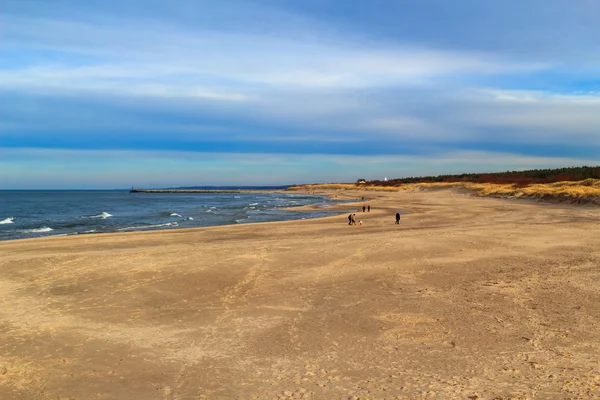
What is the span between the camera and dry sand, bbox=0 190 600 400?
6797 millimetres

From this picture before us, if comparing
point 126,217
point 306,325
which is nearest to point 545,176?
point 126,217

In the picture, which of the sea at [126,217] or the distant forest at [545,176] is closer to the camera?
the sea at [126,217]

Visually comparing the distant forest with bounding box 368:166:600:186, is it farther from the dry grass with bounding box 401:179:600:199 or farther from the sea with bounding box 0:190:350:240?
the sea with bounding box 0:190:350:240

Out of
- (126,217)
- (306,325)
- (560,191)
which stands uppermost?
(560,191)

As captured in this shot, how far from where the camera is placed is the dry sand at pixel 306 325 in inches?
268

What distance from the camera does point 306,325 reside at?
9.54 meters

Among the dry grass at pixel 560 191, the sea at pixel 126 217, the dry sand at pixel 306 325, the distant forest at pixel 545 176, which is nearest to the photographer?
the dry sand at pixel 306 325

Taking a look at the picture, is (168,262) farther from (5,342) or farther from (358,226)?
(358,226)

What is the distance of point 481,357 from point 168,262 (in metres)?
12.4

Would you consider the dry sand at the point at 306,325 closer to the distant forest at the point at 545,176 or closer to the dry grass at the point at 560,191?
the dry grass at the point at 560,191

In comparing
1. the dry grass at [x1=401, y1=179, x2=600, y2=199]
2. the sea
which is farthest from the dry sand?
the dry grass at [x1=401, y1=179, x2=600, y2=199]

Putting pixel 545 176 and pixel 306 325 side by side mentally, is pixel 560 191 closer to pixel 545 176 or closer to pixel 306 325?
pixel 545 176

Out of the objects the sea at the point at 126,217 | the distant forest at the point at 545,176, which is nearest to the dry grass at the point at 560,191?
the distant forest at the point at 545,176

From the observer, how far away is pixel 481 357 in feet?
25.1
